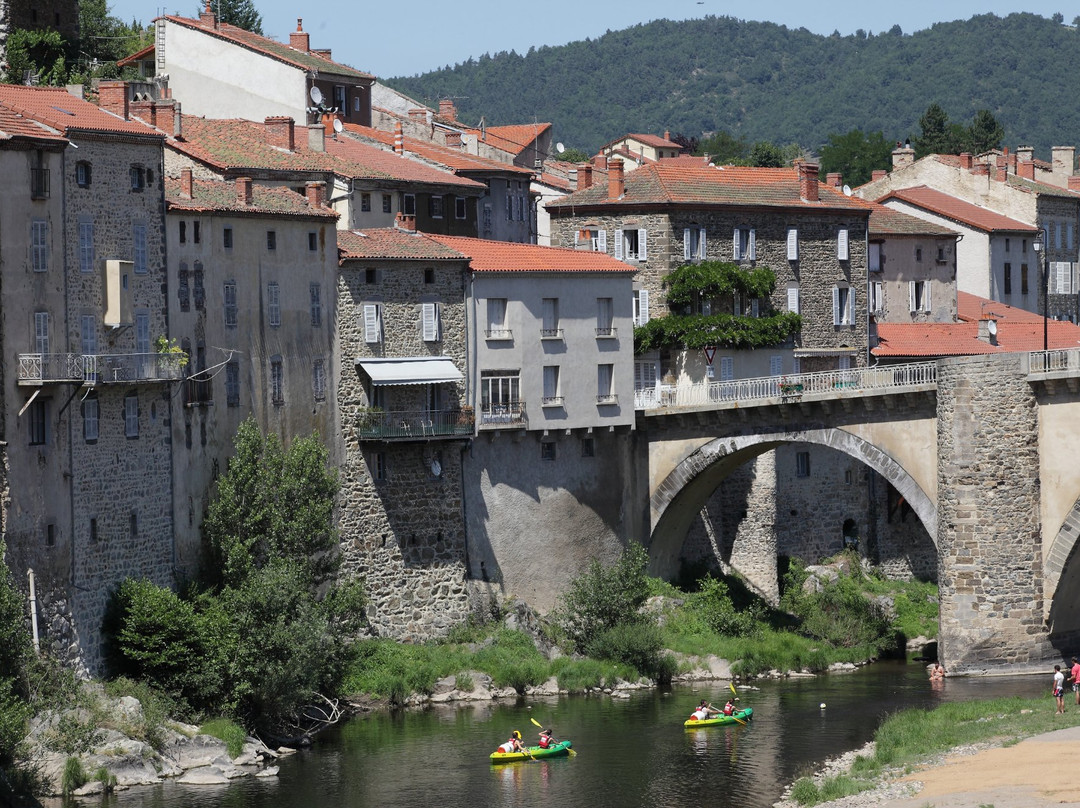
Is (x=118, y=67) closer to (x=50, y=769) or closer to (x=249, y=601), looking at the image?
(x=249, y=601)

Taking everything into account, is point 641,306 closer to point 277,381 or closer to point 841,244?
point 841,244

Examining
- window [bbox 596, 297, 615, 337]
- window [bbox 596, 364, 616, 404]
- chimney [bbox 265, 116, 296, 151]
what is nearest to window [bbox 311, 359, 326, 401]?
chimney [bbox 265, 116, 296, 151]

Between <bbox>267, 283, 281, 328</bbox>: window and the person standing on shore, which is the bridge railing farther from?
<bbox>267, 283, 281, 328</bbox>: window

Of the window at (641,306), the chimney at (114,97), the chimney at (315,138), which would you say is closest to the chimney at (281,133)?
the chimney at (315,138)

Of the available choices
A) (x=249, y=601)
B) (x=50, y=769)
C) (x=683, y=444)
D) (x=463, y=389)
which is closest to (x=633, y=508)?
(x=683, y=444)

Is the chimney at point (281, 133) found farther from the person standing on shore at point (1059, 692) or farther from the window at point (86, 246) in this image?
the person standing on shore at point (1059, 692)

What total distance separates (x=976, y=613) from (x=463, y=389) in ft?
60.3

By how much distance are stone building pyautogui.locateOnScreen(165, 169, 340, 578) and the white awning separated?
129 cm

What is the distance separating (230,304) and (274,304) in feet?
7.14

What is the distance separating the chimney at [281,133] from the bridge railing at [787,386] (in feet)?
50.7

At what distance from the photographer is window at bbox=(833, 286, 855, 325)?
295ft

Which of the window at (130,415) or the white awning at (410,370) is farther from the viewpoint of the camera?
the white awning at (410,370)

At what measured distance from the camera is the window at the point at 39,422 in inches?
2295

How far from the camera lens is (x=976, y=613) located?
7188cm
